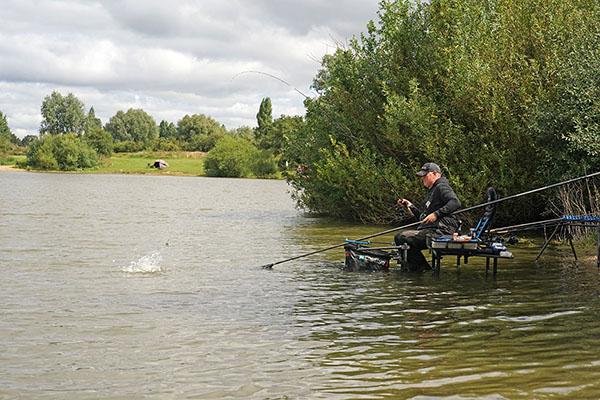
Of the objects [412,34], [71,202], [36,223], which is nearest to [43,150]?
[71,202]

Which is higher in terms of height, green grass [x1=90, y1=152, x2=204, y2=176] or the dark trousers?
green grass [x1=90, y1=152, x2=204, y2=176]

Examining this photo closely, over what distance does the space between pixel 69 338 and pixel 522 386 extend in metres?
5.14

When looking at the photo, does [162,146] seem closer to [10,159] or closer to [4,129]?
[10,159]

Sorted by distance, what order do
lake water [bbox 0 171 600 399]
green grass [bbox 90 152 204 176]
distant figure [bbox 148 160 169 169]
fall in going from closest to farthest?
lake water [bbox 0 171 600 399] < green grass [bbox 90 152 204 176] < distant figure [bbox 148 160 169 169]

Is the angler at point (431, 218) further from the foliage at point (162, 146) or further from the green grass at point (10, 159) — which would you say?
the foliage at point (162, 146)

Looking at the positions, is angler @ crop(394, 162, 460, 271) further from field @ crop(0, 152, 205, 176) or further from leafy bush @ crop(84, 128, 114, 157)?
leafy bush @ crop(84, 128, 114, 157)

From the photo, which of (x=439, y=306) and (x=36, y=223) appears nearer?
(x=439, y=306)

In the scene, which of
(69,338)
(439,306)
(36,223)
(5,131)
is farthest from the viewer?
(5,131)

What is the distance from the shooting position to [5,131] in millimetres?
151000

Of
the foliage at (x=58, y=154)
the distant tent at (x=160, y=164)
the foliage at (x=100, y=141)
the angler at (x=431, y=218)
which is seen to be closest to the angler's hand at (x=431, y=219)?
the angler at (x=431, y=218)

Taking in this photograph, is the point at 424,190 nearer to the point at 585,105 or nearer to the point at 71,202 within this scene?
the point at 585,105

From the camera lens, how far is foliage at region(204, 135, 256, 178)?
106 m

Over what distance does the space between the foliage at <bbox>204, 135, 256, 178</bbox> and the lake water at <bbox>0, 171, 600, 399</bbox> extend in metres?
90.3

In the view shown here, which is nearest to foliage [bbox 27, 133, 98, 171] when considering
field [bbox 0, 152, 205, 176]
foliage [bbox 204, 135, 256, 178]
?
field [bbox 0, 152, 205, 176]
